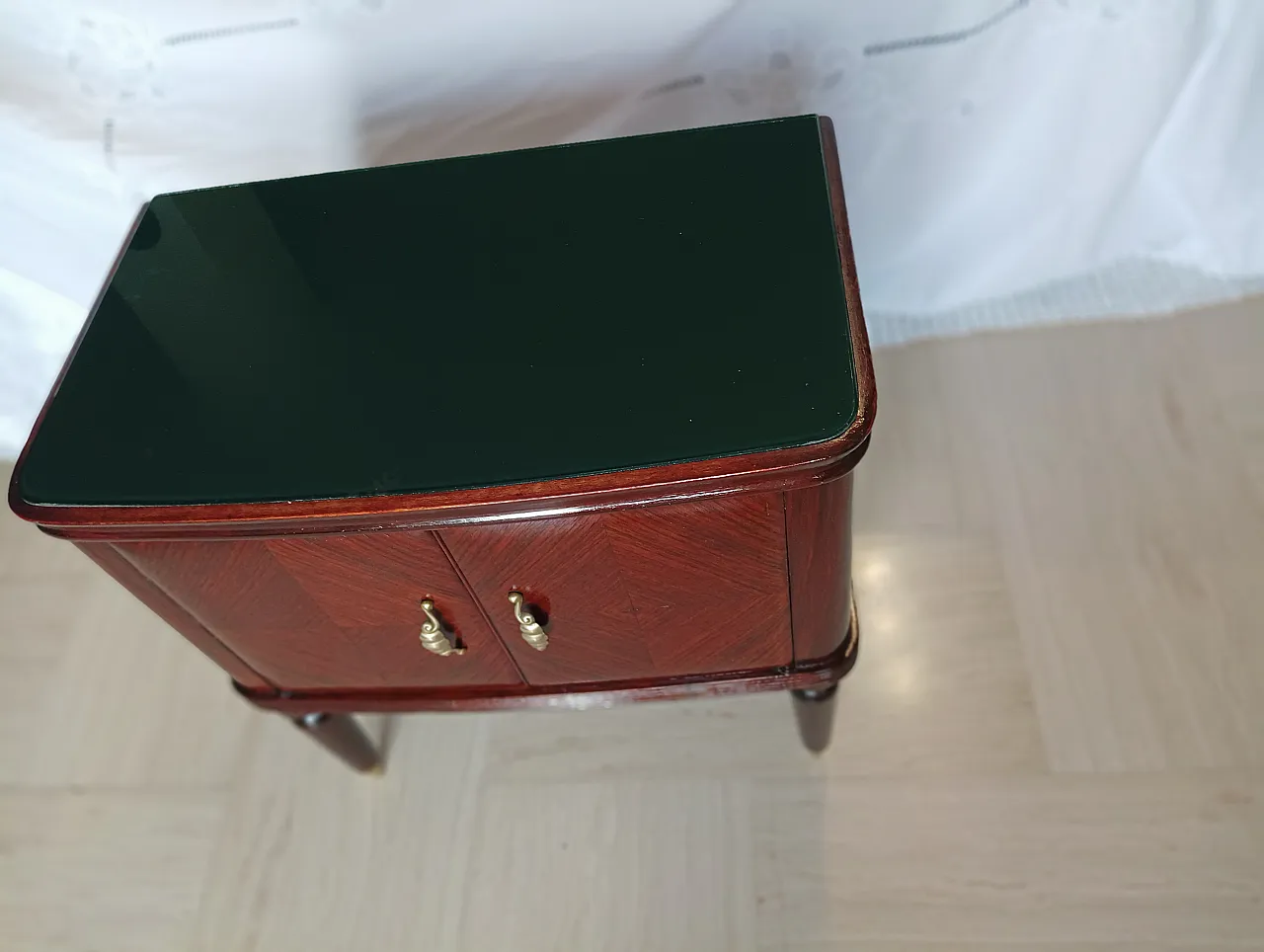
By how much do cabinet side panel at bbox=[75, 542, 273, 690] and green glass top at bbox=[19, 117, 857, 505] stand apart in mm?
50

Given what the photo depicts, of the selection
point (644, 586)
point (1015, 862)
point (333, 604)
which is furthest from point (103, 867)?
point (1015, 862)

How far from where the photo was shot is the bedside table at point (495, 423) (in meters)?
0.51

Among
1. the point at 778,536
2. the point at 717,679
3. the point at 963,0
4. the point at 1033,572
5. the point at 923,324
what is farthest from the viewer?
the point at 923,324

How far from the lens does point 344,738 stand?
32.2 inches

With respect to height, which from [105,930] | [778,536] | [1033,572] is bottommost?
[1033,572]

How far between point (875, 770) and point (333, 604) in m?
0.50

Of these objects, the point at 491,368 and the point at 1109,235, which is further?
the point at 1109,235

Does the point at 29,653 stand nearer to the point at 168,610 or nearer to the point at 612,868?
the point at 168,610

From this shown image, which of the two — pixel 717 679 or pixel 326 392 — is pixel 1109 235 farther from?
pixel 326 392

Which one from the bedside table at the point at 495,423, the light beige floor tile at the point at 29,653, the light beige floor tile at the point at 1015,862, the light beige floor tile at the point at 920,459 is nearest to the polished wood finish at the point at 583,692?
the bedside table at the point at 495,423

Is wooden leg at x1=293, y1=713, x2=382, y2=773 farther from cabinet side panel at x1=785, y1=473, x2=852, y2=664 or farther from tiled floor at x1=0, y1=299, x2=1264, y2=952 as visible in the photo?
cabinet side panel at x1=785, y1=473, x2=852, y2=664

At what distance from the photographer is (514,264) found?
61cm

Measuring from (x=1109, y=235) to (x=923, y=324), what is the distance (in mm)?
209

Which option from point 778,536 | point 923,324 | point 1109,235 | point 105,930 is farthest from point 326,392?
point 1109,235
